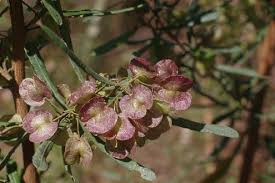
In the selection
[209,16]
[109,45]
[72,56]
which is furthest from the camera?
[209,16]

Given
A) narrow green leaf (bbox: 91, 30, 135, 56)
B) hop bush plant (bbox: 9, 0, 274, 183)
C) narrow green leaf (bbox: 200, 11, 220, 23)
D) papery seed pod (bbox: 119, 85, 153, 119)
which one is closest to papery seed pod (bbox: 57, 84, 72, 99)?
hop bush plant (bbox: 9, 0, 274, 183)

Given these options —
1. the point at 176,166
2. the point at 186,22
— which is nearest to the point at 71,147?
the point at 186,22

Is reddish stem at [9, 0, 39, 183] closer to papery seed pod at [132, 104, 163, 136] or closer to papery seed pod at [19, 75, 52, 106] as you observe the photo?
papery seed pod at [19, 75, 52, 106]

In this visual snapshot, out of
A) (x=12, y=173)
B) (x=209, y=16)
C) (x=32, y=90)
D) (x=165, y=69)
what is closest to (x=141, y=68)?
(x=165, y=69)

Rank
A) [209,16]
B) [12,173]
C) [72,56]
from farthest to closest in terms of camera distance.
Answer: [209,16], [12,173], [72,56]

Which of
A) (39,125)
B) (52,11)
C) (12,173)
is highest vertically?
(52,11)

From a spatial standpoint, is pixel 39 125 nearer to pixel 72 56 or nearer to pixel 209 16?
pixel 72 56

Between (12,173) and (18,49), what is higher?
(18,49)
